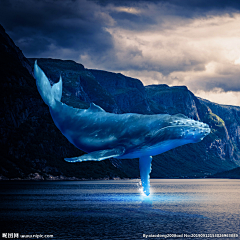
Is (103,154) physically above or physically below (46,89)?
below

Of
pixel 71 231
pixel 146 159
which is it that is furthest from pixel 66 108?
pixel 71 231

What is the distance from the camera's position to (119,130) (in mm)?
31734

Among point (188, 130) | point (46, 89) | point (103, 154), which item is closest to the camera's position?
point (103, 154)

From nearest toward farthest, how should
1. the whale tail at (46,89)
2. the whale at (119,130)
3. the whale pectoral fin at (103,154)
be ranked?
1. the whale pectoral fin at (103,154)
2. the whale at (119,130)
3. the whale tail at (46,89)

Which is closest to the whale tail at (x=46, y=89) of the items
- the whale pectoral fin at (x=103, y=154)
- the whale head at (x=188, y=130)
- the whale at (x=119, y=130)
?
the whale at (x=119, y=130)

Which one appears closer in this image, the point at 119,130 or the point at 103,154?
the point at 103,154

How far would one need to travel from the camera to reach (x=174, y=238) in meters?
36.8

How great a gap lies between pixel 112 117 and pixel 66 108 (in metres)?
4.53

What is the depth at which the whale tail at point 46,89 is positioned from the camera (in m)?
32.6

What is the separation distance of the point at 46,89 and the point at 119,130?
7.76m

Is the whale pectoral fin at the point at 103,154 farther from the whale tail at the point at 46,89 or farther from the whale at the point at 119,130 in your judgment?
the whale tail at the point at 46,89

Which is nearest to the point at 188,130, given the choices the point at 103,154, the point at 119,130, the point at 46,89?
the point at 119,130

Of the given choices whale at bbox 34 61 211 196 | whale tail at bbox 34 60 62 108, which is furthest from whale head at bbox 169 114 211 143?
whale tail at bbox 34 60 62 108

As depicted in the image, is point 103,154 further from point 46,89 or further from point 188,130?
point 46,89
